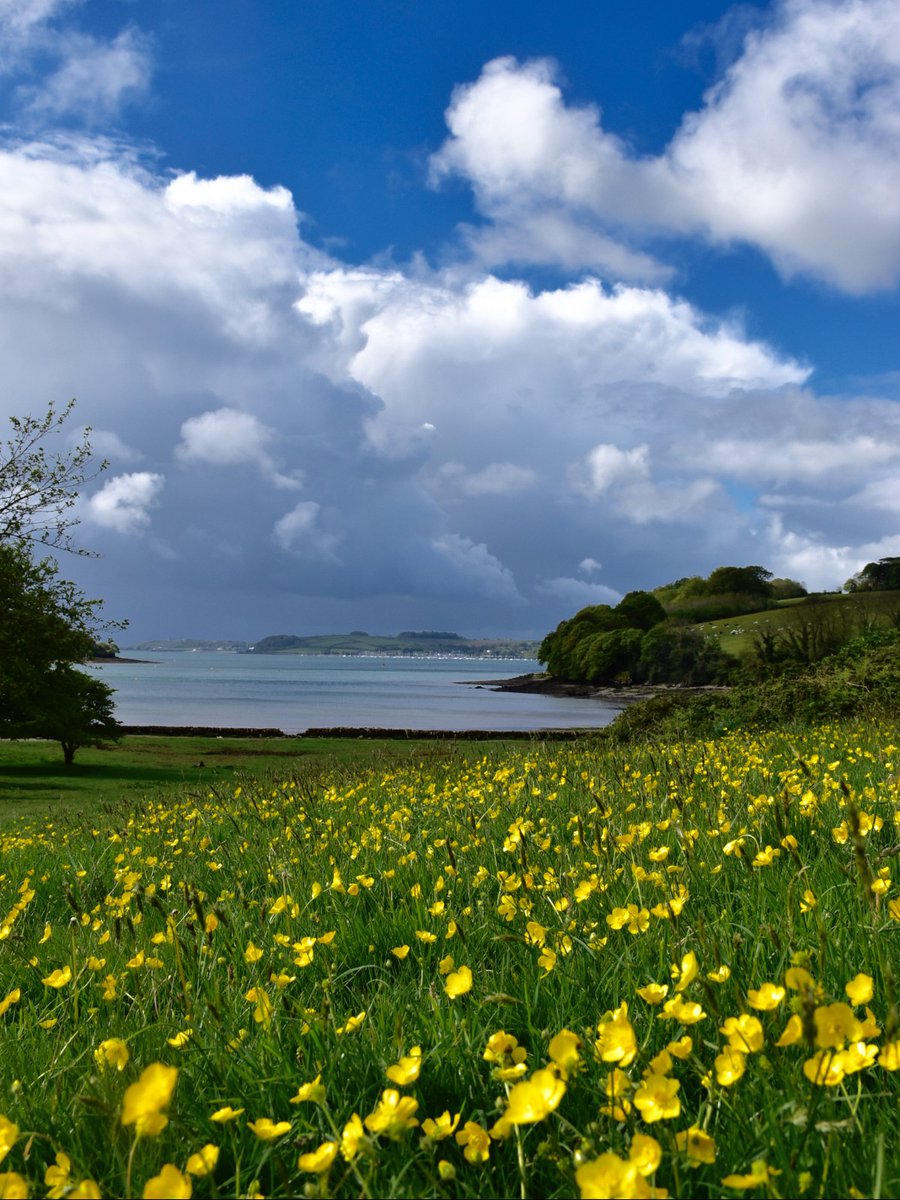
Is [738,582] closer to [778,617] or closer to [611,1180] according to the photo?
[778,617]

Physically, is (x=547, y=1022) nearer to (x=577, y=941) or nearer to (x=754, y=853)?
(x=577, y=941)

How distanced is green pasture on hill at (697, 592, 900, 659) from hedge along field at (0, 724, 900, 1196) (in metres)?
79.5

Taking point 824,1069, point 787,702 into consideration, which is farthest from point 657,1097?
point 787,702

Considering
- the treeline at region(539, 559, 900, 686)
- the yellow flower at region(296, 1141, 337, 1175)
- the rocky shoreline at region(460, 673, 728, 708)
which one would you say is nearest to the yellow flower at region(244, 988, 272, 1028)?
the yellow flower at region(296, 1141, 337, 1175)

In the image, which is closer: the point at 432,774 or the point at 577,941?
the point at 577,941

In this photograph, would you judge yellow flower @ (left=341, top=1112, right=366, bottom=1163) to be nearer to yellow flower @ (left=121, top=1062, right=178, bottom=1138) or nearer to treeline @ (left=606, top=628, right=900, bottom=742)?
yellow flower @ (left=121, top=1062, right=178, bottom=1138)

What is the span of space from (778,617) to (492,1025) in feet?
358

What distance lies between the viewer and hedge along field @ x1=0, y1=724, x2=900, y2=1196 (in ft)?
5.60

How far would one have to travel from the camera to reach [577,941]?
3070 mm

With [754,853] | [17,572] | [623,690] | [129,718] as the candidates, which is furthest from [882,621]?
[754,853]

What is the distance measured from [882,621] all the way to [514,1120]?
84631 mm

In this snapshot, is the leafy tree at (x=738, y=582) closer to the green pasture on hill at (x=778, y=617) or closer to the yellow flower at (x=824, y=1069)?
the green pasture on hill at (x=778, y=617)

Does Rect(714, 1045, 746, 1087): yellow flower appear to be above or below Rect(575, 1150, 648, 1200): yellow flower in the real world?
below

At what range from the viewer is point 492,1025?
8.91 feet
